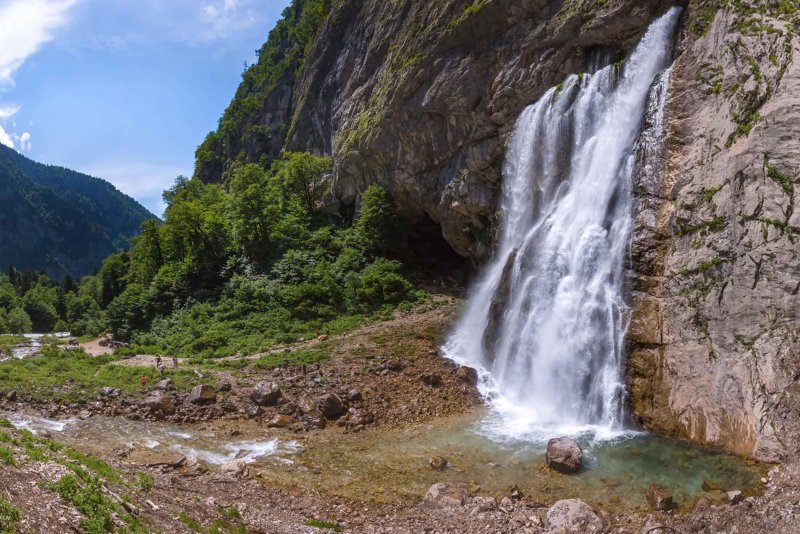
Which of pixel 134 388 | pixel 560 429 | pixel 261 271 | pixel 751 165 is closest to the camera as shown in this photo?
pixel 751 165

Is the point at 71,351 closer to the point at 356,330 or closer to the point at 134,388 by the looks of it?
the point at 134,388

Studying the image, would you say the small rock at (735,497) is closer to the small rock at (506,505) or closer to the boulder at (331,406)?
the small rock at (506,505)

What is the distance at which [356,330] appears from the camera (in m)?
31.2

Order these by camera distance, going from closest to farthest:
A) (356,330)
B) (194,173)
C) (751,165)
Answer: (751,165), (356,330), (194,173)

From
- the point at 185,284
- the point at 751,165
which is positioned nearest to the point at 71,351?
the point at 185,284

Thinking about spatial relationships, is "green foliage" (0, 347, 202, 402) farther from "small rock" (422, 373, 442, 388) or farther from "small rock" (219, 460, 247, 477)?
"small rock" (422, 373, 442, 388)

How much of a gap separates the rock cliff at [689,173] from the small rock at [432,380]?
25.4 ft

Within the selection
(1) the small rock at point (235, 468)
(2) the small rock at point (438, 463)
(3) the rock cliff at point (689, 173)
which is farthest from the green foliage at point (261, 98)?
(2) the small rock at point (438, 463)

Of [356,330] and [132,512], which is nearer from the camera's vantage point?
[132,512]

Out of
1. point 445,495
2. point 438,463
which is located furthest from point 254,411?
point 445,495

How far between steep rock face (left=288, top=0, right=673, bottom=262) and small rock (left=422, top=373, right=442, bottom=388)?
13.1 m

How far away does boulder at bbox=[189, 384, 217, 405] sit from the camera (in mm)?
21234

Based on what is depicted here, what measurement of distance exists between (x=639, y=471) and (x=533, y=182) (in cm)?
1715

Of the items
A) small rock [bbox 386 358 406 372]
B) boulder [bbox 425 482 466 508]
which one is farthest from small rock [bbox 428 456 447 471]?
small rock [bbox 386 358 406 372]
